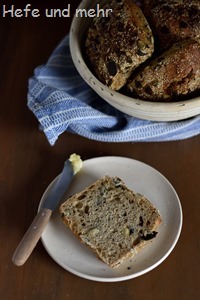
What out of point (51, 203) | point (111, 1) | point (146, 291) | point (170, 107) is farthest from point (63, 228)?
point (111, 1)

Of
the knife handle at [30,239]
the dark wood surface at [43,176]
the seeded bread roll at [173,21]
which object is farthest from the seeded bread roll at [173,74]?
the knife handle at [30,239]

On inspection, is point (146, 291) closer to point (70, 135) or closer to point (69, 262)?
point (69, 262)

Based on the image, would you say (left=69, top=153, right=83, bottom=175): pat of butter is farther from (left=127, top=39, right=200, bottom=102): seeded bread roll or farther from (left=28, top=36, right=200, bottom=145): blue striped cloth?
(left=127, top=39, right=200, bottom=102): seeded bread roll

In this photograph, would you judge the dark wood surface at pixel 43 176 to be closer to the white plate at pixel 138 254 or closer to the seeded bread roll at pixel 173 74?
the white plate at pixel 138 254

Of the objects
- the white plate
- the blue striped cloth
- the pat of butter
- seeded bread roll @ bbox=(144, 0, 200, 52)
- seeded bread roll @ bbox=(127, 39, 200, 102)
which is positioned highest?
seeded bread roll @ bbox=(144, 0, 200, 52)

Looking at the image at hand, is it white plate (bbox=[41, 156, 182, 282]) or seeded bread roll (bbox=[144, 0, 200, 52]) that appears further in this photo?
seeded bread roll (bbox=[144, 0, 200, 52])

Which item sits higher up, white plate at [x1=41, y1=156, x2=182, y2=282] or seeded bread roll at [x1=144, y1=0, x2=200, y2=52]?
seeded bread roll at [x1=144, y1=0, x2=200, y2=52]

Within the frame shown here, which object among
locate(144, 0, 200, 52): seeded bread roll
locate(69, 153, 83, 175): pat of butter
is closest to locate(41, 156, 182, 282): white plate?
locate(69, 153, 83, 175): pat of butter
